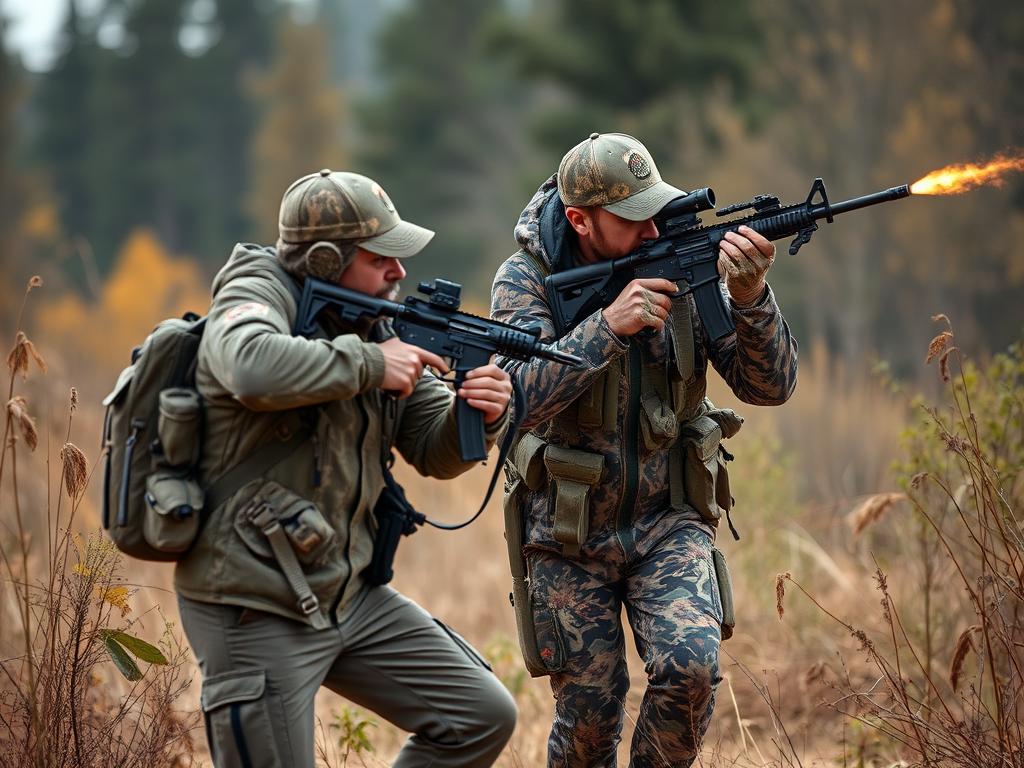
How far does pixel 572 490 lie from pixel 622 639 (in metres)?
0.56

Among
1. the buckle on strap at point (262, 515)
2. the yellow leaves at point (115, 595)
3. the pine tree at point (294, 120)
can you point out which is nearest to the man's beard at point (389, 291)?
the buckle on strap at point (262, 515)

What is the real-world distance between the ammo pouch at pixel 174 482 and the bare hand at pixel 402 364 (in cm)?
49

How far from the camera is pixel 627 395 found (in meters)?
4.25

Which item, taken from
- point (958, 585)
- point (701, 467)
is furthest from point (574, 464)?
point (958, 585)

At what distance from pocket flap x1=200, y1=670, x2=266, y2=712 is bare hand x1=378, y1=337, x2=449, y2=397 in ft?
2.68

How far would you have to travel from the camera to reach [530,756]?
18.0 ft

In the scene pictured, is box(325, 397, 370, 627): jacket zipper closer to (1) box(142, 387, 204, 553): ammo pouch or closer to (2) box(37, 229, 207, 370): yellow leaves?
(1) box(142, 387, 204, 553): ammo pouch

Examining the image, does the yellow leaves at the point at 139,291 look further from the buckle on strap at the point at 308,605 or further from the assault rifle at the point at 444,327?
the buckle on strap at the point at 308,605

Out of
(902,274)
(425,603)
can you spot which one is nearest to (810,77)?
(902,274)

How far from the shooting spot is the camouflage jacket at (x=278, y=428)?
318cm

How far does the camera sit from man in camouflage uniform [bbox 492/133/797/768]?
4094 millimetres

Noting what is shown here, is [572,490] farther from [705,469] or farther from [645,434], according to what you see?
[705,469]

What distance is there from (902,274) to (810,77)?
3537 mm

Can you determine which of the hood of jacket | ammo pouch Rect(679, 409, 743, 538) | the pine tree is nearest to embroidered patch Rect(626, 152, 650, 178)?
the hood of jacket
